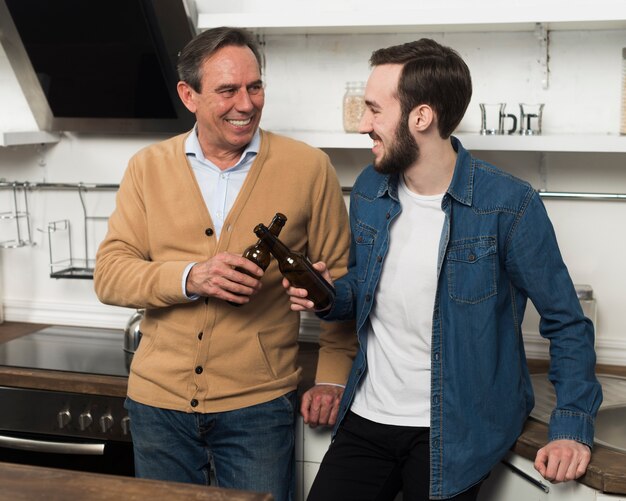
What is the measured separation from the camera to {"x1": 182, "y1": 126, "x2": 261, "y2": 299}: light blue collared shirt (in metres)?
1.86

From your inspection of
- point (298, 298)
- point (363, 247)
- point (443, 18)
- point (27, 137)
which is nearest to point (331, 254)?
point (363, 247)

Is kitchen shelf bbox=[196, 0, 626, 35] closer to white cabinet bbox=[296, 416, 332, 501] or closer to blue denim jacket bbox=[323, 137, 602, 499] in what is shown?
blue denim jacket bbox=[323, 137, 602, 499]

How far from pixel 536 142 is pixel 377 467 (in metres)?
0.90

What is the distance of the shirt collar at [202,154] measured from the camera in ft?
6.16

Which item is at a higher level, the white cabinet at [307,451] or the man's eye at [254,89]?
the man's eye at [254,89]

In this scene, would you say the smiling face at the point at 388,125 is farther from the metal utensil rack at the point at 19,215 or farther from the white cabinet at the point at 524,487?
the metal utensil rack at the point at 19,215

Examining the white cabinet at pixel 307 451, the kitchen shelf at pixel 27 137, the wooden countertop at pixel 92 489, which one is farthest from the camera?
the kitchen shelf at pixel 27 137

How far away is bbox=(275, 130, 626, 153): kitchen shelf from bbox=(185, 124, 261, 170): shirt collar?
1.16ft

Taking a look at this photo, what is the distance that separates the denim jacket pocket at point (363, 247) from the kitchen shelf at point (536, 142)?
1.40 feet

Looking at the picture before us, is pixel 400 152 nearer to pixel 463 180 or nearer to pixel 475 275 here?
pixel 463 180

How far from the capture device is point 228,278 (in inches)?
65.9

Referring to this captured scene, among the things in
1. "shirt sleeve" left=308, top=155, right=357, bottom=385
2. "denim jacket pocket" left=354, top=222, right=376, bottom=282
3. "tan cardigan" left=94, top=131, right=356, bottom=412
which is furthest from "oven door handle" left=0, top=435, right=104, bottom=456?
"denim jacket pocket" left=354, top=222, right=376, bottom=282

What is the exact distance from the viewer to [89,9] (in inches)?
88.9

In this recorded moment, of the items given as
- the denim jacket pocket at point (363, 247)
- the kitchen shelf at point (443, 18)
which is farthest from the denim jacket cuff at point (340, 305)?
the kitchen shelf at point (443, 18)
